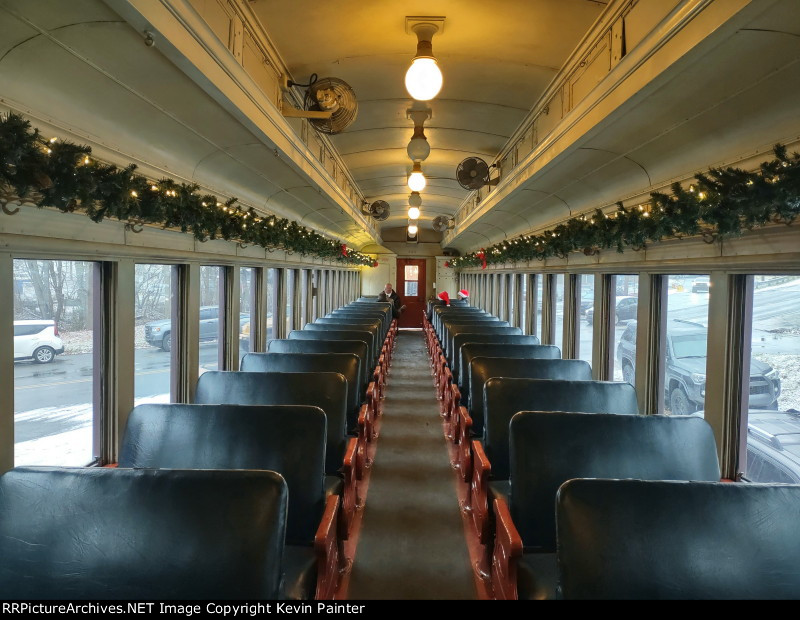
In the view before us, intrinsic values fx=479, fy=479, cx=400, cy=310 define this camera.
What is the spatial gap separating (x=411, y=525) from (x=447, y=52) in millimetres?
4059

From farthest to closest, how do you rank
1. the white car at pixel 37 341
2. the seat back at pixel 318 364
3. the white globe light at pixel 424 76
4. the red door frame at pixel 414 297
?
the red door frame at pixel 414 297, the seat back at pixel 318 364, the white globe light at pixel 424 76, the white car at pixel 37 341

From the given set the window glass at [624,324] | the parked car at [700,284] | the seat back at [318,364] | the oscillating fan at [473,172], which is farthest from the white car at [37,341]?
the oscillating fan at [473,172]

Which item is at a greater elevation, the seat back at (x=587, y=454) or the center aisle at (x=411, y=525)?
the seat back at (x=587, y=454)

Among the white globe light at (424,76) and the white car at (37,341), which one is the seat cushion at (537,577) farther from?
the white car at (37,341)

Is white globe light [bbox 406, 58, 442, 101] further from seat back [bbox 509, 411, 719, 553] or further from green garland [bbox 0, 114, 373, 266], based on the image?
seat back [bbox 509, 411, 719, 553]

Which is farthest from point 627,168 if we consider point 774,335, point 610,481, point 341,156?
point 341,156

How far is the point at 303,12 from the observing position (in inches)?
142

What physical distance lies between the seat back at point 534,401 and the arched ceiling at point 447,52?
274 centimetres

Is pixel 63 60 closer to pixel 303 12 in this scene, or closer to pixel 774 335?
pixel 303 12

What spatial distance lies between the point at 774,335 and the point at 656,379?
4.99ft

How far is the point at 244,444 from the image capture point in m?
2.71

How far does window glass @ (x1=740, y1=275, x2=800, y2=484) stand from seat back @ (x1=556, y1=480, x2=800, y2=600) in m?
1.86

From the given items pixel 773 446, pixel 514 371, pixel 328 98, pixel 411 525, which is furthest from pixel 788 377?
pixel 328 98

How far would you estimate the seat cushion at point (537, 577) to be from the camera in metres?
2.20
